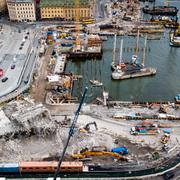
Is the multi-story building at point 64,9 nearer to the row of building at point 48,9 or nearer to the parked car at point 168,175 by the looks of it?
the row of building at point 48,9

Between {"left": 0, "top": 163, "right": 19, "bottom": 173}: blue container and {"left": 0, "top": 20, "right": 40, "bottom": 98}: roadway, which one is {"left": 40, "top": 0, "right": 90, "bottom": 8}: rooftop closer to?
{"left": 0, "top": 20, "right": 40, "bottom": 98}: roadway

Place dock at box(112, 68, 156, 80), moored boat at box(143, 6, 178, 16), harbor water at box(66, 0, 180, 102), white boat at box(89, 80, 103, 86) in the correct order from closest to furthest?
harbor water at box(66, 0, 180, 102) → white boat at box(89, 80, 103, 86) → dock at box(112, 68, 156, 80) → moored boat at box(143, 6, 178, 16)

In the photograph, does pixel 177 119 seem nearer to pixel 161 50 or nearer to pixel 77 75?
pixel 77 75

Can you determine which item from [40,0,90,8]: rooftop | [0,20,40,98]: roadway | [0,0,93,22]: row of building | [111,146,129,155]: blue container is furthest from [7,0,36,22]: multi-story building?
[111,146,129,155]: blue container

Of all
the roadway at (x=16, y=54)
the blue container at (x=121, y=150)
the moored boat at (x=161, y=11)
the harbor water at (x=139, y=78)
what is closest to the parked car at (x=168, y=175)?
the blue container at (x=121, y=150)

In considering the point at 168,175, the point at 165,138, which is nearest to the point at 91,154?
the point at 168,175

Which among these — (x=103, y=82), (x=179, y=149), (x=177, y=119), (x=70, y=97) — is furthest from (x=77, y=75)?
(x=179, y=149)
